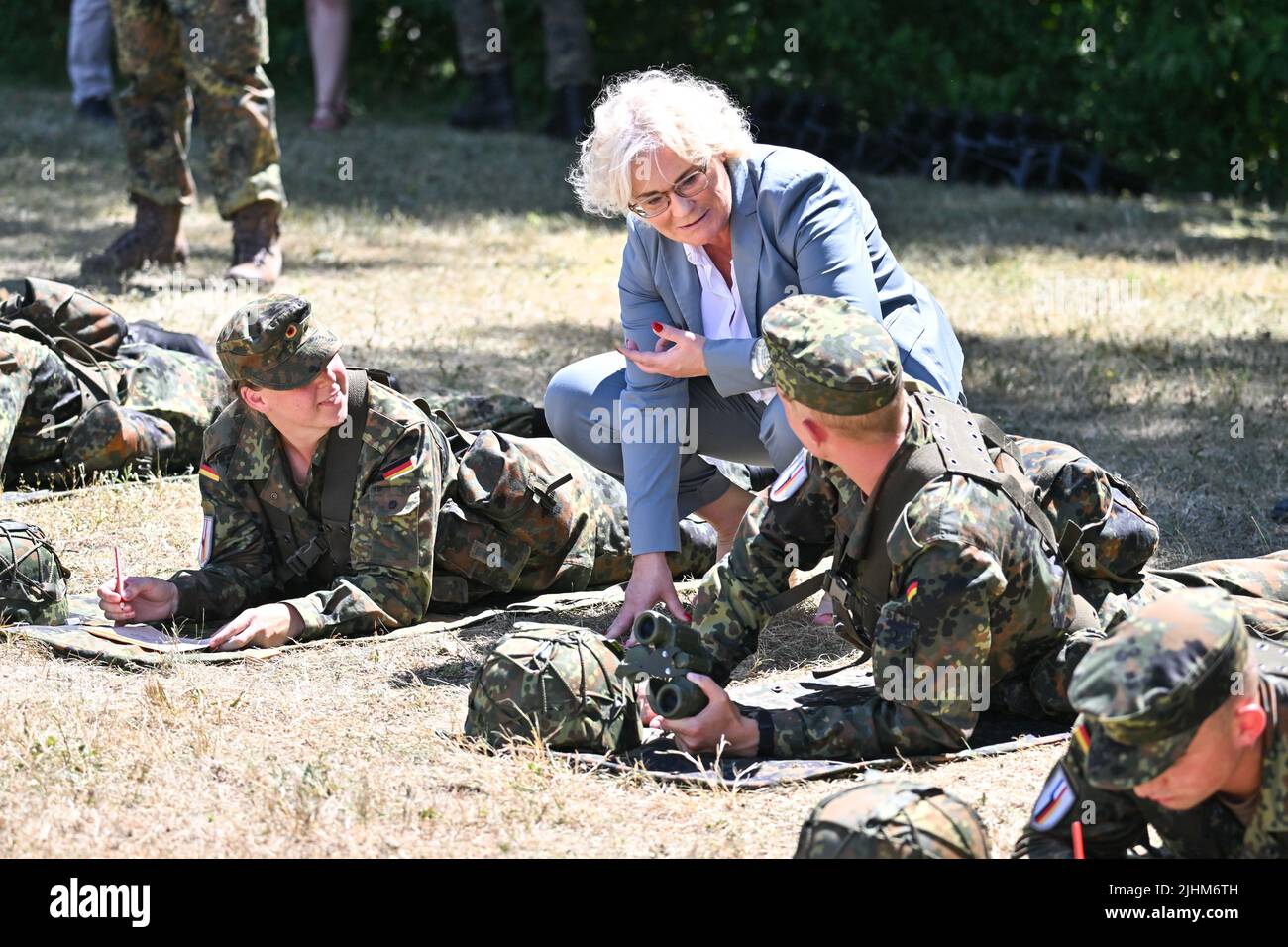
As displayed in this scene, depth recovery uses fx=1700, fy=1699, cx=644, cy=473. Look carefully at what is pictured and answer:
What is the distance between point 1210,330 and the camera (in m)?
8.71

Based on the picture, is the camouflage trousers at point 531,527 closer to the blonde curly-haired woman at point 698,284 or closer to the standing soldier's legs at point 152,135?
the blonde curly-haired woman at point 698,284

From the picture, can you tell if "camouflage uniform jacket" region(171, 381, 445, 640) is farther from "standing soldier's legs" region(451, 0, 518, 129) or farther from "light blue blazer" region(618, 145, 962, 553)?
"standing soldier's legs" region(451, 0, 518, 129)

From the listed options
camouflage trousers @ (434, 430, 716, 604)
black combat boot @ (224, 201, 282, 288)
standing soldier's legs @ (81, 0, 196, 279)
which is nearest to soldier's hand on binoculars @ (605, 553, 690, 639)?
camouflage trousers @ (434, 430, 716, 604)

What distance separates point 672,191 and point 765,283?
402 millimetres

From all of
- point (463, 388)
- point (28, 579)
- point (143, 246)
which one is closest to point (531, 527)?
point (28, 579)

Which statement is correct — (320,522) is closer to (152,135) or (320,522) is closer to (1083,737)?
(1083,737)

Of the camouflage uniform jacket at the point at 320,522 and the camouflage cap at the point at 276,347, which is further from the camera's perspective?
the camouflage uniform jacket at the point at 320,522

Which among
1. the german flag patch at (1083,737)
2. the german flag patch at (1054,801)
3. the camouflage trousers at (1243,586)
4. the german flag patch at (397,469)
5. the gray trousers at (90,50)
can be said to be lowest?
the german flag patch at (1054,801)

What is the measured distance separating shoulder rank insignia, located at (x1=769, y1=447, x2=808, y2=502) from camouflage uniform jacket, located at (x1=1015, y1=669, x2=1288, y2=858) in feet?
3.32

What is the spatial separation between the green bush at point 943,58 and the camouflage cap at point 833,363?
10648mm

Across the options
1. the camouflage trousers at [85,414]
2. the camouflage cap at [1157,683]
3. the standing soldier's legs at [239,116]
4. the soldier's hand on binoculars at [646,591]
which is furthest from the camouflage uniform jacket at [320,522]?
the standing soldier's legs at [239,116]

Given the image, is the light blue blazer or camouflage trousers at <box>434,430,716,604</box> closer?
the light blue blazer

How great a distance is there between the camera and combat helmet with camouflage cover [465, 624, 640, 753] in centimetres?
382

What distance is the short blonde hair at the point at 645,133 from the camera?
4.36 metres
